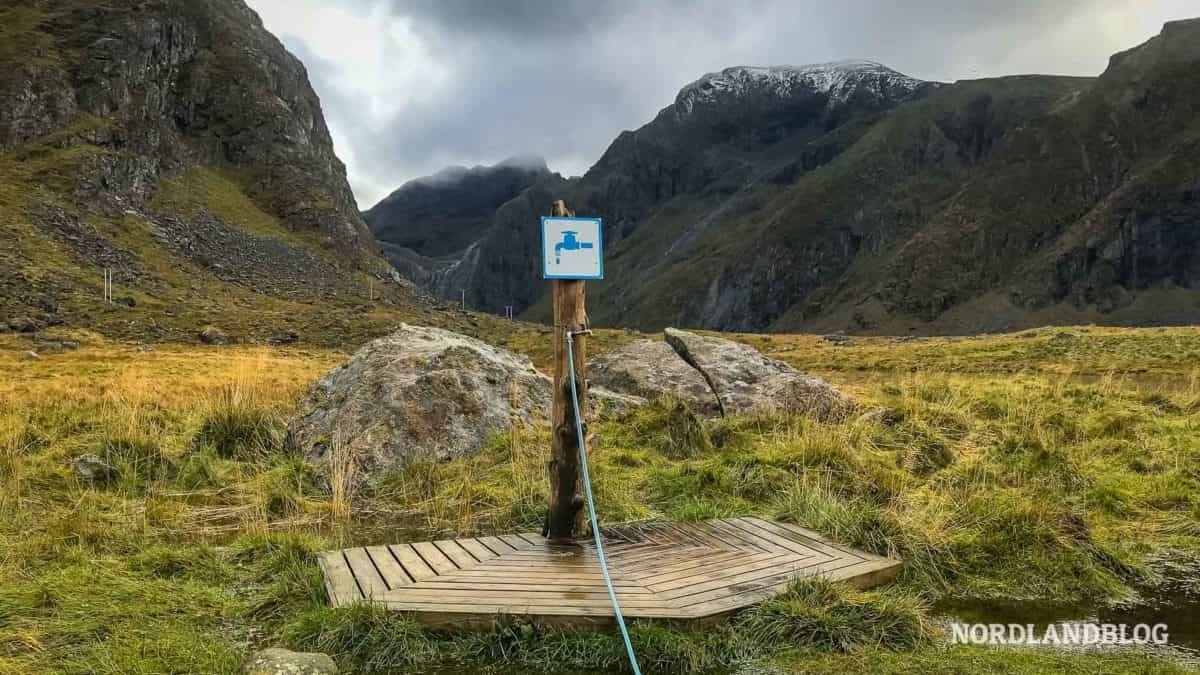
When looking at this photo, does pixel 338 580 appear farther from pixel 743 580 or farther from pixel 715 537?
pixel 715 537

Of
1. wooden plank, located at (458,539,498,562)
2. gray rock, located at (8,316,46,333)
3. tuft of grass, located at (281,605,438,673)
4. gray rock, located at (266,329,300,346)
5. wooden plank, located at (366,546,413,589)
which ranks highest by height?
gray rock, located at (8,316,46,333)

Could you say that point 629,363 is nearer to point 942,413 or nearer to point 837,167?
point 942,413

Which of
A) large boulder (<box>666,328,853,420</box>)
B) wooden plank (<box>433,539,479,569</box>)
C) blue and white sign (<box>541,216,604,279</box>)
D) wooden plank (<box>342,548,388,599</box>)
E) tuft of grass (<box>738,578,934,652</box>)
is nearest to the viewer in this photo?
tuft of grass (<box>738,578,934,652</box>)

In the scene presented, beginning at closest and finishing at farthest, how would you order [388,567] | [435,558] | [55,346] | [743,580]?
[743,580], [388,567], [435,558], [55,346]

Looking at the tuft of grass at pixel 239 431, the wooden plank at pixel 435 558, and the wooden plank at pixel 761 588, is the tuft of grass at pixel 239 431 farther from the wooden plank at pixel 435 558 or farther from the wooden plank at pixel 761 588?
the wooden plank at pixel 761 588

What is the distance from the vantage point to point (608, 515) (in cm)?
744

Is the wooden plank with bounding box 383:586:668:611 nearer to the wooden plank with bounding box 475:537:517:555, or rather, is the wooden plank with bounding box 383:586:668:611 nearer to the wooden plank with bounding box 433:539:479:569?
the wooden plank with bounding box 433:539:479:569

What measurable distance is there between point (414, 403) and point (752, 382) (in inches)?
285

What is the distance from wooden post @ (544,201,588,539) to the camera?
6.32 meters

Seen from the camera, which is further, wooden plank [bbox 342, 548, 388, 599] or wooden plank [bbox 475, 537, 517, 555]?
wooden plank [bbox 475, 537, 517, 555]

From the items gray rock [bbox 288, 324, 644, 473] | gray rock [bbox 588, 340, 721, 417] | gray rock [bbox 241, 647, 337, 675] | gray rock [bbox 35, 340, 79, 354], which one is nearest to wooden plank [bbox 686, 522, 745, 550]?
gray rock [bbox 241, 647, 337, 675]

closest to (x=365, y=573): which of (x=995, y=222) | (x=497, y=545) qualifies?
(x=497, y=545)

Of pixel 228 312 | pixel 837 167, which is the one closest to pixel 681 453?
pixel 228 312

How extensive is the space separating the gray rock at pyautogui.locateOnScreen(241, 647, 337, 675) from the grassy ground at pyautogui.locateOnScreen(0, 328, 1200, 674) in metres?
0.18
